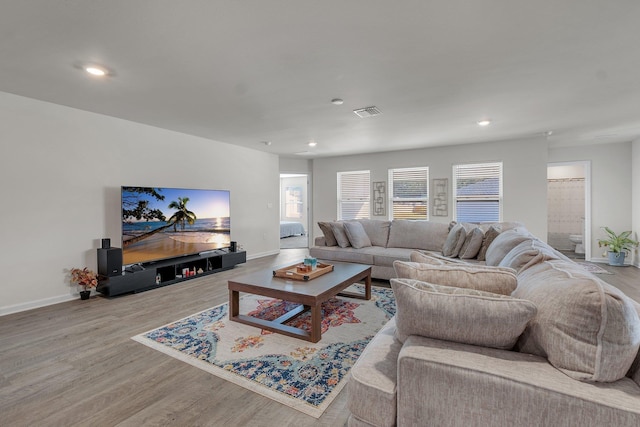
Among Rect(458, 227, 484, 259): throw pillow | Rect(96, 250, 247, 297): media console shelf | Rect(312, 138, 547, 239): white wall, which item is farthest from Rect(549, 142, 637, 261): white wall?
Rect(96, 250, 247, 297): media console shelf

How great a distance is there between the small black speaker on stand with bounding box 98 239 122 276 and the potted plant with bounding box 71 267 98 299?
14 cm

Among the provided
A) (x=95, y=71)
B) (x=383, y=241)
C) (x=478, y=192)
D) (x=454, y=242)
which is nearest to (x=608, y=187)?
(x=478, y=192)

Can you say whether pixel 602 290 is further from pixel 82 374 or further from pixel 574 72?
pixel 82 374

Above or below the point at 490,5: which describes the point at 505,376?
below

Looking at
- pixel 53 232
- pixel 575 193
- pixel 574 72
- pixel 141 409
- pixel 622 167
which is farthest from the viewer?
pixel 575 193

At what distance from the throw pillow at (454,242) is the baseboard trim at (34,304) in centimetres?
498

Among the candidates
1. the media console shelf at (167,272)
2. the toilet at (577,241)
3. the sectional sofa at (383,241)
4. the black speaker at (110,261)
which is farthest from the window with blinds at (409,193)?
the black speaker at (110,261)

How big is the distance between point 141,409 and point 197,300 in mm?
2005

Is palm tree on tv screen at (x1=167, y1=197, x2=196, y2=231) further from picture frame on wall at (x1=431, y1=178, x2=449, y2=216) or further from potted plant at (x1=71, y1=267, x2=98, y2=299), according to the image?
picture frame on wall at (x1=431, y1=178, x2=449, y2=216)

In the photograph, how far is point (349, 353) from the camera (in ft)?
7.78

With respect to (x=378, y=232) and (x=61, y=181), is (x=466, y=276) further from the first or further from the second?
(x=61, y=181)

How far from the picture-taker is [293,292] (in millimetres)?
2607

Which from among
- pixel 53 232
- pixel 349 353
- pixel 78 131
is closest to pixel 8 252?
pixel 53 232

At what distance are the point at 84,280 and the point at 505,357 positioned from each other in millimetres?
4440
